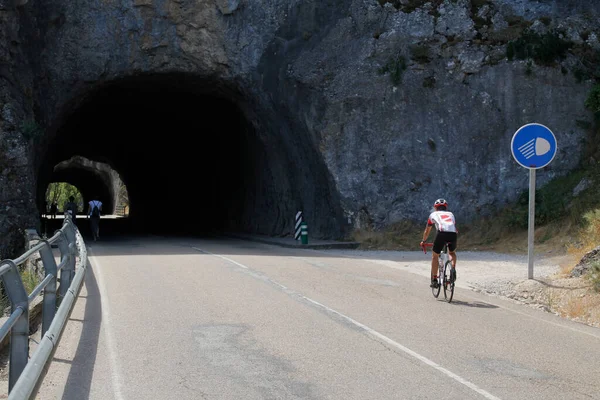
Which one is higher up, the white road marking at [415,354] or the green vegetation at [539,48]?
the green vegetation at [539,48]

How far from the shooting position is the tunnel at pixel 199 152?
29703 millimetres

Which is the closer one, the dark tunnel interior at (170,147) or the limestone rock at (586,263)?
the limestone rock at (586,263)

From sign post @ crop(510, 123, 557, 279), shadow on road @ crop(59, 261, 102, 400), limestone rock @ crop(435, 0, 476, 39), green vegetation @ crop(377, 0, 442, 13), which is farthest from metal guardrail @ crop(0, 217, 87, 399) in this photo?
green vegetation @ crop(377, 0, 442, 13)

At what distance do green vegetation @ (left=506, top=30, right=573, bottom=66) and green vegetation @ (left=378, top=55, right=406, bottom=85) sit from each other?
12.8 ft

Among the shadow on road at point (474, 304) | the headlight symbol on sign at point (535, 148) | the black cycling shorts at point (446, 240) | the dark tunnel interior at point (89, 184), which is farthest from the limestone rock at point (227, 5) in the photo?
the dark tunnel interior at point (89, 184)

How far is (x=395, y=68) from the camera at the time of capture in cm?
2675

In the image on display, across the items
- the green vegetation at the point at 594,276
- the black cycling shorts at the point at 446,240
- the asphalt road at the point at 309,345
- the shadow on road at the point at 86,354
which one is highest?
the black cycling shorts at the point at 446,240

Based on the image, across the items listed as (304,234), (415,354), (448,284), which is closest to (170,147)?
(304,234)

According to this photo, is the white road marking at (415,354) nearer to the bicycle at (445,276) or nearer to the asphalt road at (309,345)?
the asphalt road at (309,345)

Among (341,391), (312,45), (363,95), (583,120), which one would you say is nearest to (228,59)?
(312,45)

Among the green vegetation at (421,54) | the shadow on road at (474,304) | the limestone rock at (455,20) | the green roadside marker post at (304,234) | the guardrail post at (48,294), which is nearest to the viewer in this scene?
the guardrail post at (48,294)

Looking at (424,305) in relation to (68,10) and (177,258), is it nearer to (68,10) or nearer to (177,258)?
(177,258)

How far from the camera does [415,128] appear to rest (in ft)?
87.1

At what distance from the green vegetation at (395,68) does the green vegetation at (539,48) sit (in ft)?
12.8
